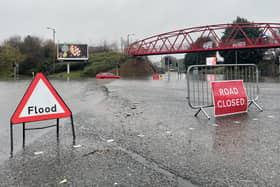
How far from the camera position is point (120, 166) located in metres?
3.16

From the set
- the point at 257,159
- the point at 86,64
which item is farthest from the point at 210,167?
the point at 86,64

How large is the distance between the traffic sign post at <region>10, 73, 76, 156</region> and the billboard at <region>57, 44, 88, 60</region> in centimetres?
5255

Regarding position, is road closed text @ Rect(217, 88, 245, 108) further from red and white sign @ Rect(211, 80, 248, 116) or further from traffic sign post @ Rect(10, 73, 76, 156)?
traffic sign post @ Rect(10, 73, 76, 156)

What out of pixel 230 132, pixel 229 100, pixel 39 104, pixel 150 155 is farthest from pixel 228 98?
pixel 39 104

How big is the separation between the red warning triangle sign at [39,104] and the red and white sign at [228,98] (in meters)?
4.11

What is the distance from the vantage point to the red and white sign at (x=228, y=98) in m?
6.21

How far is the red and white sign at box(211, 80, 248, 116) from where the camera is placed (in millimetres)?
6215

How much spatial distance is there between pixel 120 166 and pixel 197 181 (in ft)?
3.58

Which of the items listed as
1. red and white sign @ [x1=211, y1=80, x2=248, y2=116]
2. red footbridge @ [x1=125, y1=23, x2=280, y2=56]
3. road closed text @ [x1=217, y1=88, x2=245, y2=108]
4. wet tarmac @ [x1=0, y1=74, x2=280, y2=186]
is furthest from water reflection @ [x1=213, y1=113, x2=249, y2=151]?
red footbridge @ [x1=125, y1=23, x2=280, y2=56]

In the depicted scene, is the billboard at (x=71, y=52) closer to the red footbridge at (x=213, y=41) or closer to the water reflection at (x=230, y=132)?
the red footbridge at (x=213, y=41)

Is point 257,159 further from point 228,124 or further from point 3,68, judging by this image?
point 3,68

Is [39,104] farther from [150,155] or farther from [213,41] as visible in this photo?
[213,41]

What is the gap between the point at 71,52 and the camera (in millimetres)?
54500

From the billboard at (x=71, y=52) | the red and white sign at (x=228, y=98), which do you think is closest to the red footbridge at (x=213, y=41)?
the billboard at (x=71, y=52)
